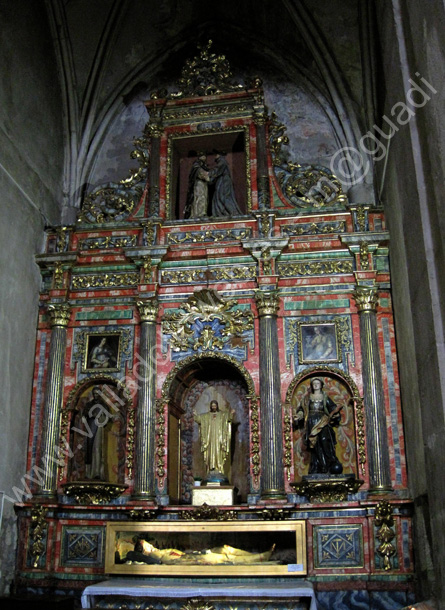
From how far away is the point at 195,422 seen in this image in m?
11.4

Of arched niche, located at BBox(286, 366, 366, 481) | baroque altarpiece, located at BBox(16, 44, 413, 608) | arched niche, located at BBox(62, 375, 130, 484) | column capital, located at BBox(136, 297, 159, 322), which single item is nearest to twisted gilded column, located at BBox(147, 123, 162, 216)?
baroque altarpiece, located at BBox(16, 44, 413, 608)

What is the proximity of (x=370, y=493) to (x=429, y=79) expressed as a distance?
6135 mm

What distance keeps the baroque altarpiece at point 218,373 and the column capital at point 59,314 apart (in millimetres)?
18

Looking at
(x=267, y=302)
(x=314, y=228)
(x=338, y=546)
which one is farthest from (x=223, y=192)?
(x=338, y=546)

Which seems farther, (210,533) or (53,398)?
(53,398)

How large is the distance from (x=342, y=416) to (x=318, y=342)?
115 cm

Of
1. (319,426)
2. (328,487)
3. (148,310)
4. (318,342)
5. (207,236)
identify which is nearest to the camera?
(328,487)

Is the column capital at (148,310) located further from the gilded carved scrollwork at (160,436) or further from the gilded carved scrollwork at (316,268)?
the gilded carved scrollwork at (316,268)

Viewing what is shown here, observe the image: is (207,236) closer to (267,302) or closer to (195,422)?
(267,302)

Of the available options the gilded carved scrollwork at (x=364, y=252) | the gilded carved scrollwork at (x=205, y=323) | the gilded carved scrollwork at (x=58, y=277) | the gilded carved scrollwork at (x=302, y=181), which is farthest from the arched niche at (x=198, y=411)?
the gilded carved scrollwork at (x=302, y=181)

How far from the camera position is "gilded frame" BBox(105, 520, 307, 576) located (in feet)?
30.4

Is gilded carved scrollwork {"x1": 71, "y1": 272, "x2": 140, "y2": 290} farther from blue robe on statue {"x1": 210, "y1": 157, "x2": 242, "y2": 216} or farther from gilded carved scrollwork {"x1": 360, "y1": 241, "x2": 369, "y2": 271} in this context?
gilded carved scrollwork {"x1": 360, "y1": 241, "x2": 369, "y2": 271}

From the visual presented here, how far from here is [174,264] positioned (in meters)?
11.5

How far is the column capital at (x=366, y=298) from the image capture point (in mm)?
10570
